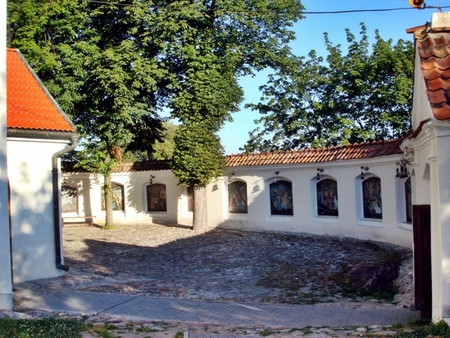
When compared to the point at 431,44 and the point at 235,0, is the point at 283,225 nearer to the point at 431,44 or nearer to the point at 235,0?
the point at 235,0

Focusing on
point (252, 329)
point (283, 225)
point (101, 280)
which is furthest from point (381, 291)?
point (283, 225)

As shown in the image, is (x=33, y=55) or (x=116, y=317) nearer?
(x=116, y=317)

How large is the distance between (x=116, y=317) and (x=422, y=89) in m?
6.22

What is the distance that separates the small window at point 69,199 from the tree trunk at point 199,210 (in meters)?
9.16

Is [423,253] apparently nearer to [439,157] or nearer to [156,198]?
[439,157]

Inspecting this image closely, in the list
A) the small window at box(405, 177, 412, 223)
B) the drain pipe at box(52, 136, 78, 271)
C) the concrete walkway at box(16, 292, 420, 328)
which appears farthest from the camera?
the small window at box(405, 177, 412, 223)

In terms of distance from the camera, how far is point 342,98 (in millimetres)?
27609

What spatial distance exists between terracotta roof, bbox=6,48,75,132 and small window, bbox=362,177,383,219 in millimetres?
10526

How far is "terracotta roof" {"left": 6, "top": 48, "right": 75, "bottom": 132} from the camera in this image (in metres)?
11.5

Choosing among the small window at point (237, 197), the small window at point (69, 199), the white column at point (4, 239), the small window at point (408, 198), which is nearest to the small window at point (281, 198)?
the small window at point (237, 197)

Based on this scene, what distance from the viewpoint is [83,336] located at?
6.27 meters

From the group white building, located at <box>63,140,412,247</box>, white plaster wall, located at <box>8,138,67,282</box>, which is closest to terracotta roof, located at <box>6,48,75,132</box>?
white plaster wall, located at <box>8,138,67,282</box>

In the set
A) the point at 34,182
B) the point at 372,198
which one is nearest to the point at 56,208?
the point at 34,182

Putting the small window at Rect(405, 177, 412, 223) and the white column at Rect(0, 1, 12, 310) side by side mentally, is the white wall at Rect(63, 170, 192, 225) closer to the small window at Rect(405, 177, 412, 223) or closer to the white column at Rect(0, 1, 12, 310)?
the small window at Rect(405, 177, 412, 223)
